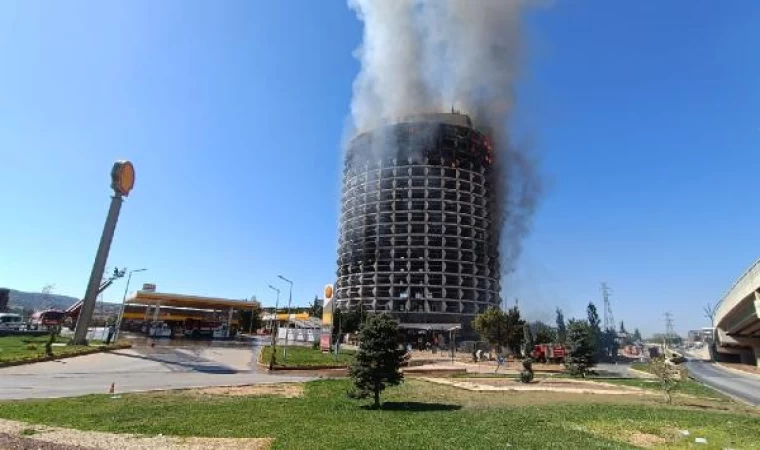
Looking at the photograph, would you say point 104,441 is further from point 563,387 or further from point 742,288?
point 742,288

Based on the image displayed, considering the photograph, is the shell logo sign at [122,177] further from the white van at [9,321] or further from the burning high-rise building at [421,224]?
the burning high-rise building at [421,224]

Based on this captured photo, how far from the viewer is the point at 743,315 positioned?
5909cm

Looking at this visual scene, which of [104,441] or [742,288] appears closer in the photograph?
[104,441]

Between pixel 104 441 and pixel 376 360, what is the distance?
39.7ft

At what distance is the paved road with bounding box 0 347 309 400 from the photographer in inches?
1029

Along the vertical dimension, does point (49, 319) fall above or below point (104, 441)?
above

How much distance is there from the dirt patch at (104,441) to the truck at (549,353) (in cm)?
5899

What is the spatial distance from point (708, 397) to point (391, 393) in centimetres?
2158

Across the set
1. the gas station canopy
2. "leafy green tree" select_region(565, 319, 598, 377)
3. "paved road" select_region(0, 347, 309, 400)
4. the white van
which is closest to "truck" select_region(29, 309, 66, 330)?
the white van

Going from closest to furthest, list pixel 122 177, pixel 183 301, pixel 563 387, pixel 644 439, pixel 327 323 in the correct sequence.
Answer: pixel 644 439
pixel 563 387
pixel 122 177
pixel 327 323
pixel 183 301

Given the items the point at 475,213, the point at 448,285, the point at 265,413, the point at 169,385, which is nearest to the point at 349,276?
the point at 448,285

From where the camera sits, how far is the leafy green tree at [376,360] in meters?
22.4

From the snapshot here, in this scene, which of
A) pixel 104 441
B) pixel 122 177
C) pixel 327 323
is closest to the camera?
pixel 104 441

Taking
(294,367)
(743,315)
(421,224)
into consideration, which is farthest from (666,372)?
(421,224)
